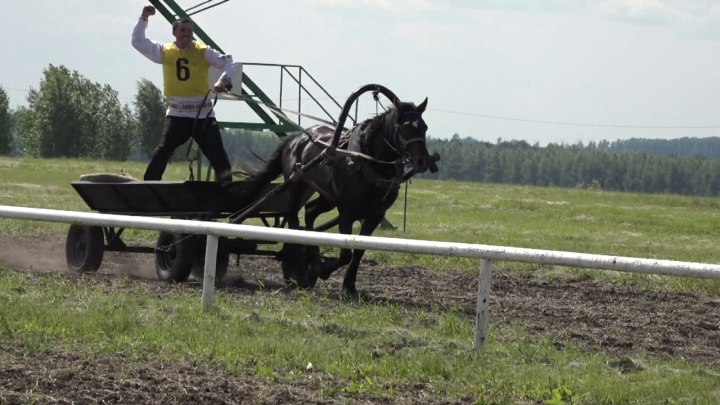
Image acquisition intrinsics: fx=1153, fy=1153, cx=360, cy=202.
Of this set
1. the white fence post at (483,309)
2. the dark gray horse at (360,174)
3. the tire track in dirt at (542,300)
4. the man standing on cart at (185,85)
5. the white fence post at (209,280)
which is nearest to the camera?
the white fence post at (483,309)

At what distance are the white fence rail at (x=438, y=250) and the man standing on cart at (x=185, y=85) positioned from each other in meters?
1.58

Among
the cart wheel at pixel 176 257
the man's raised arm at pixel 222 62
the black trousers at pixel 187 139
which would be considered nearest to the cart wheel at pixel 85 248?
the cart wheel at pixel 176 257

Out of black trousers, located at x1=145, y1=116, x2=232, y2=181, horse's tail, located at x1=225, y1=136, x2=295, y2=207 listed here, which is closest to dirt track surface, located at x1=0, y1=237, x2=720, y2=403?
horse's tail, located at x1=225, y1=136, x2=295, y2=207

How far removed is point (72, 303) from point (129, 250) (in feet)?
10.0

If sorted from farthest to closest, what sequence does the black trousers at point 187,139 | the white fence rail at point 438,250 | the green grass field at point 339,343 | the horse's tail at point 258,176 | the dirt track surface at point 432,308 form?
the horse's tail at point 258,176 < the black trousers at point 187,139 < the white fence rail at point 438,250 < the green grass field at point 339,343 < the dirt track surface at point 432,308

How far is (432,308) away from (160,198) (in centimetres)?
322

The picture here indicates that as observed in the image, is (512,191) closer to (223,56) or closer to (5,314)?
(223,56)

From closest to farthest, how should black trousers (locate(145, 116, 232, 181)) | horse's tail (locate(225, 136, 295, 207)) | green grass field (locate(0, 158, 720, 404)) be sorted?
green grass field (locate(0, 158, 720, 404)), black trousers (locate(145, 116, 232, 181)), horse's tail (locate(225, 136, 295, 207))

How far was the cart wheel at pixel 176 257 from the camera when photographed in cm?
1134

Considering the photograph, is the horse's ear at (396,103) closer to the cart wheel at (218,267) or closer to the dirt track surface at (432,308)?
the dirt track surface at (432,308)

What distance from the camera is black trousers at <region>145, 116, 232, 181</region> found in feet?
39.2

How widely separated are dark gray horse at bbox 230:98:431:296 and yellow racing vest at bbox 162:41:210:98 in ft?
3.64

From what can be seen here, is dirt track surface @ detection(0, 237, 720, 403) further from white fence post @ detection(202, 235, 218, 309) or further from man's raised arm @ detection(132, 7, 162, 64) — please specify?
man's raised arm @ detection(132, 7, 162, 64)

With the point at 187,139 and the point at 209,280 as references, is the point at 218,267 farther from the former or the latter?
the point at 209,280
